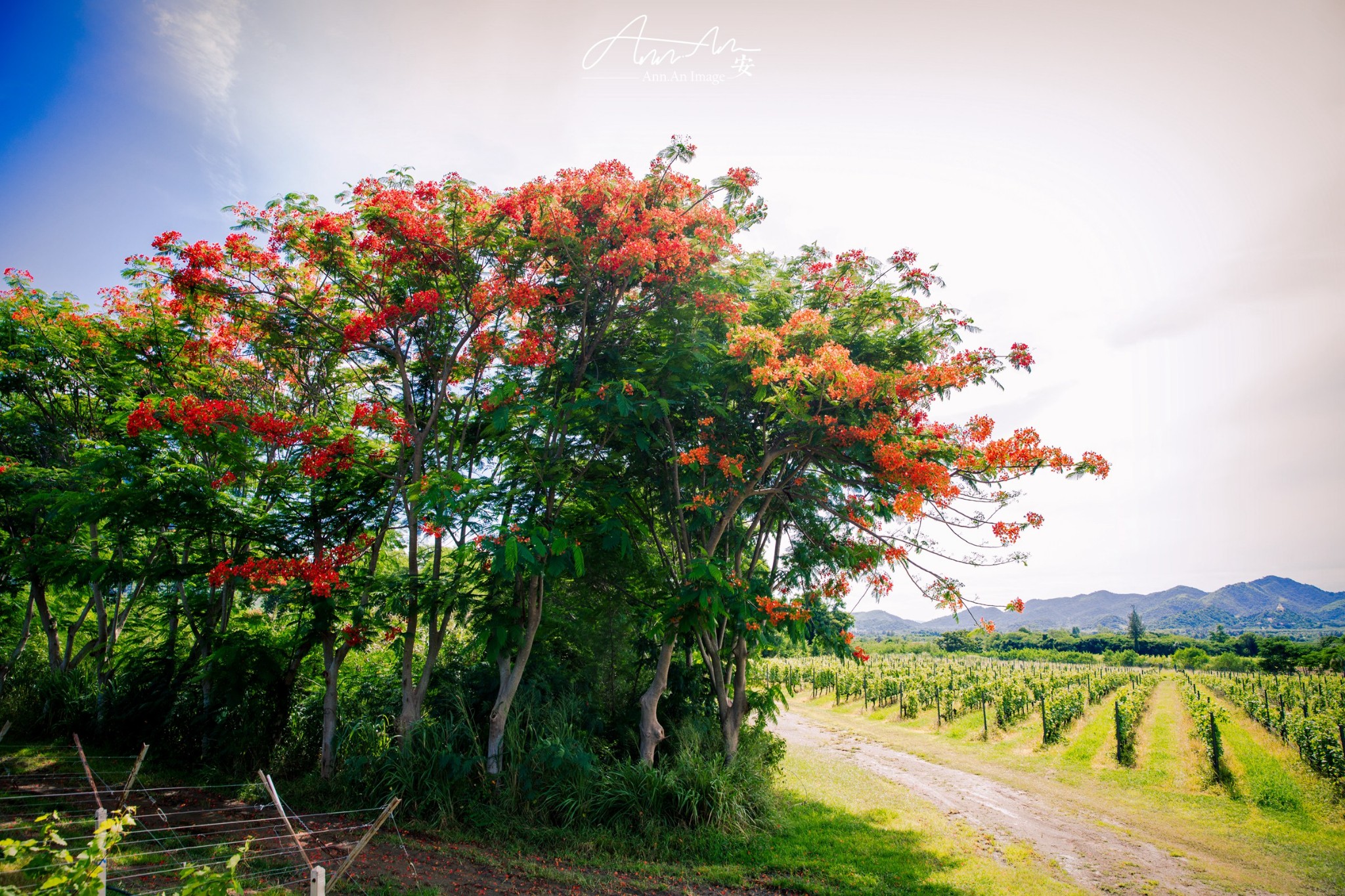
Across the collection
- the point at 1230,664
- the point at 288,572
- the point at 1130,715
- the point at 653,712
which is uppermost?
the point at 288,572

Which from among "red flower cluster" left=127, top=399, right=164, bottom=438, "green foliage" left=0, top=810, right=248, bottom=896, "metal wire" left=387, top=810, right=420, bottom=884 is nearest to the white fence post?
"green foliage" left=0, top=810, right=248, bottom=896

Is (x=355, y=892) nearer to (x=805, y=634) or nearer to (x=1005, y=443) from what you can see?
(x=805, y=634)

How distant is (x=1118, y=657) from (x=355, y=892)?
6140cm

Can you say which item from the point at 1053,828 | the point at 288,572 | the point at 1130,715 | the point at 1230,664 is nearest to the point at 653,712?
the point at 288,572

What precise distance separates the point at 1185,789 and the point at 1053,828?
527 cm

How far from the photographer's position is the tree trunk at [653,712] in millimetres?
8203

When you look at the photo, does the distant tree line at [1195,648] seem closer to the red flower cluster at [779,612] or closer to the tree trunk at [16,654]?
the red flower cluster at [779,612]

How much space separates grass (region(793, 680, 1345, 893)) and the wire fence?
386 inches

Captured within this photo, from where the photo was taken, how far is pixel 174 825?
6523 millimetres

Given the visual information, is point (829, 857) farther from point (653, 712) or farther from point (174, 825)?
point (174, 825)

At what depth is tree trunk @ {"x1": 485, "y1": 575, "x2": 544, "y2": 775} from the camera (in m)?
7.43

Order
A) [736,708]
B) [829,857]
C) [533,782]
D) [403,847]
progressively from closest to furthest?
Answer: [403,847] < [829,857] < [533,782] < [736,708]

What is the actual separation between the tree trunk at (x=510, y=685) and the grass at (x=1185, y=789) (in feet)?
27.8

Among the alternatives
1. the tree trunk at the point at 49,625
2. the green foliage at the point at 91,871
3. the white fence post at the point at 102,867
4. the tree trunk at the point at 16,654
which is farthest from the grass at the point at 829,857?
the tree trunk at the point at 16,654
